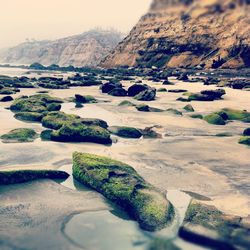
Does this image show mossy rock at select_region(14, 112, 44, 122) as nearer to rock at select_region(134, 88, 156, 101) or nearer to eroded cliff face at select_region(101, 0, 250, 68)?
rock at select_region(134, 88, 156, 101)

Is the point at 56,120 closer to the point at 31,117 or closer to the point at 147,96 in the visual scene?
the point at 31,117

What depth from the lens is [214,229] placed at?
7.64m

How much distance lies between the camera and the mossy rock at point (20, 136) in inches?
599

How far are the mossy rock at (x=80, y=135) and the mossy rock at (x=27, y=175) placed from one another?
14.8 feet

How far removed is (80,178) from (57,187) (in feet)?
2.32

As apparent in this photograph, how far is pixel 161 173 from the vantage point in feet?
38.2

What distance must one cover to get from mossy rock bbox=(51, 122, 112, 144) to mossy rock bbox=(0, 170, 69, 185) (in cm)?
450

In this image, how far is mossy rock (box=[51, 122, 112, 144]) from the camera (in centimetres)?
1534

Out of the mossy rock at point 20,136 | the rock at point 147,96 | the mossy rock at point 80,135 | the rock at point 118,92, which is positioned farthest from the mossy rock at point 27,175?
the rock at point 118,92

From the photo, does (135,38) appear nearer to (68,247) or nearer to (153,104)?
(153,104)

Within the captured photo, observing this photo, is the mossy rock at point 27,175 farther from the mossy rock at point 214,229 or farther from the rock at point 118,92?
the rock at point 118,92

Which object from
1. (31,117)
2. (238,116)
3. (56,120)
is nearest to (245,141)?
(238,116)

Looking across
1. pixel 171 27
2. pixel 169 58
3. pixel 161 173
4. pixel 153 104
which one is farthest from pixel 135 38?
pixel 161 173

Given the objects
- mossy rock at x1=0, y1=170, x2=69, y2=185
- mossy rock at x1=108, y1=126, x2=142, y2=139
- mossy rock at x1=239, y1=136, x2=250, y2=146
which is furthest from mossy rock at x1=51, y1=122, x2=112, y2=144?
mossy rock at x1=239, y1=136, x2=250, y2=146
